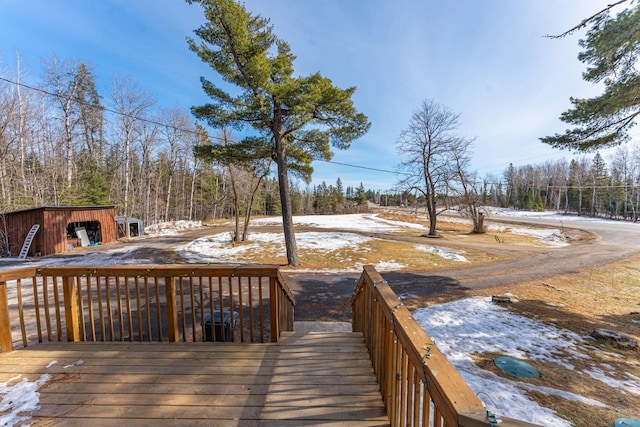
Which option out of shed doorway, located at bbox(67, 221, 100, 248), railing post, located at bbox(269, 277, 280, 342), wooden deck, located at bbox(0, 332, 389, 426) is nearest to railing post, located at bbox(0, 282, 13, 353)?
wooden deck, located at bbox(0, 332, 389, 426)

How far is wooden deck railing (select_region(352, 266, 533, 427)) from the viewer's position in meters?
0.91

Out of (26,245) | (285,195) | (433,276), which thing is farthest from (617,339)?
(26,245)

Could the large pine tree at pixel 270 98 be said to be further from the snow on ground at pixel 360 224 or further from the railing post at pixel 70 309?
the snow on ground at pixel 360 224

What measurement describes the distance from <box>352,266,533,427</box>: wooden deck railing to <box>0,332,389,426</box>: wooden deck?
0.81 feet

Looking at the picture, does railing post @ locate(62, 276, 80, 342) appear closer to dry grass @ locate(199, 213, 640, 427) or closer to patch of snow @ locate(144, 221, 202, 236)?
dry grass @ locate(199, 213, 640, 427)

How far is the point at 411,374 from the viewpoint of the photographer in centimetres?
151

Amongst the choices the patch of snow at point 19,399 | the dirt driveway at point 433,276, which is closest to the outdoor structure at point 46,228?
the dirt driveway at point 433,276

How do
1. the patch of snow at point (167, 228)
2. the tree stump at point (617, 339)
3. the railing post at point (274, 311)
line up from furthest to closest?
1. the patch of snow at point (167, 228)
2. the tree stump at point (617, 339)
3. the railing post at point (274, 311)

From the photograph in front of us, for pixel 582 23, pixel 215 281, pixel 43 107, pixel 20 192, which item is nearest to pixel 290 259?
pixel 215 281

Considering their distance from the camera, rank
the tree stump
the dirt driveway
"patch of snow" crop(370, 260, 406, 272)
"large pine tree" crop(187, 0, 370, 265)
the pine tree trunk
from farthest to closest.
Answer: "patch of snow" crop(370, 260, 406, 272), the pine tree trunk, "large pine tree" crop(187, 0, 370, 265), the dirt driveway, the tree stump

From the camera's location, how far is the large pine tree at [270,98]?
7.92 m

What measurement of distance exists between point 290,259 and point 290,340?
7.13 meters

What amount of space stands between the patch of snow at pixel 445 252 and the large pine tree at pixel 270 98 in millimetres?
7012

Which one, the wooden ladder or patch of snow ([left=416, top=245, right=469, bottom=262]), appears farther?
patch of snow ([left=416, top=245, right=469, bottom=262])
